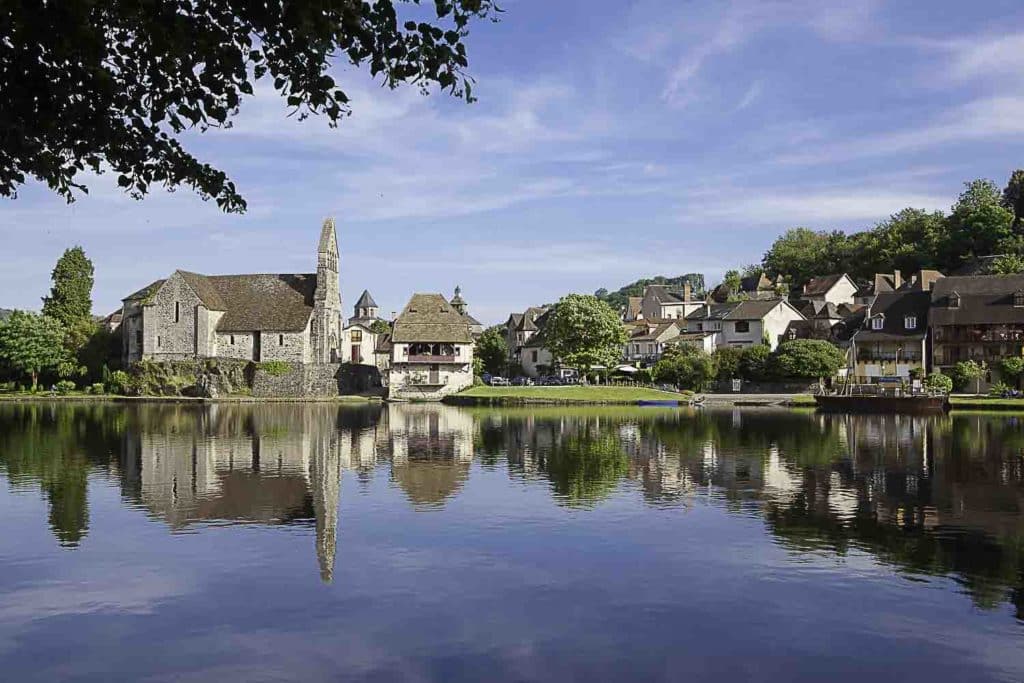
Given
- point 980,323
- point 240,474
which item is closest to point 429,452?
point 240,474

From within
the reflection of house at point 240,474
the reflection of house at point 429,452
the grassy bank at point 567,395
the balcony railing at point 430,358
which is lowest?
the reflection of house at point 429,452

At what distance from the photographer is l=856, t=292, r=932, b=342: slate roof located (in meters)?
82.0

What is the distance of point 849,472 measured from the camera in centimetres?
3019

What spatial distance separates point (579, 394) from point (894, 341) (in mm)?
29104

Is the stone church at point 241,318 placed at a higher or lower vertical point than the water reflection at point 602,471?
higher

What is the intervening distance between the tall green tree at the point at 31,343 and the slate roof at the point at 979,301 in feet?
256

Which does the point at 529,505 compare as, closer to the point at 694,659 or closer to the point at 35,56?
the point at 694,659

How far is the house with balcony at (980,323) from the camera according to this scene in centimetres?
7612

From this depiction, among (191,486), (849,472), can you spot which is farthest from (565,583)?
(849,472)

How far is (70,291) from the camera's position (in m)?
93.1

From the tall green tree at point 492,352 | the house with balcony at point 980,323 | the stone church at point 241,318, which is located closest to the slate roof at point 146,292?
A: the stone church at point 241,318

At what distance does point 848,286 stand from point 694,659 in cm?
11118

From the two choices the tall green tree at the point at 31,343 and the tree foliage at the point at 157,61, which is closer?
the tree foliage at the point at 157,61

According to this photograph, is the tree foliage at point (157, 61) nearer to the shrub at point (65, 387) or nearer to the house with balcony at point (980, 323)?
the house with balcony at point (980, 323)
